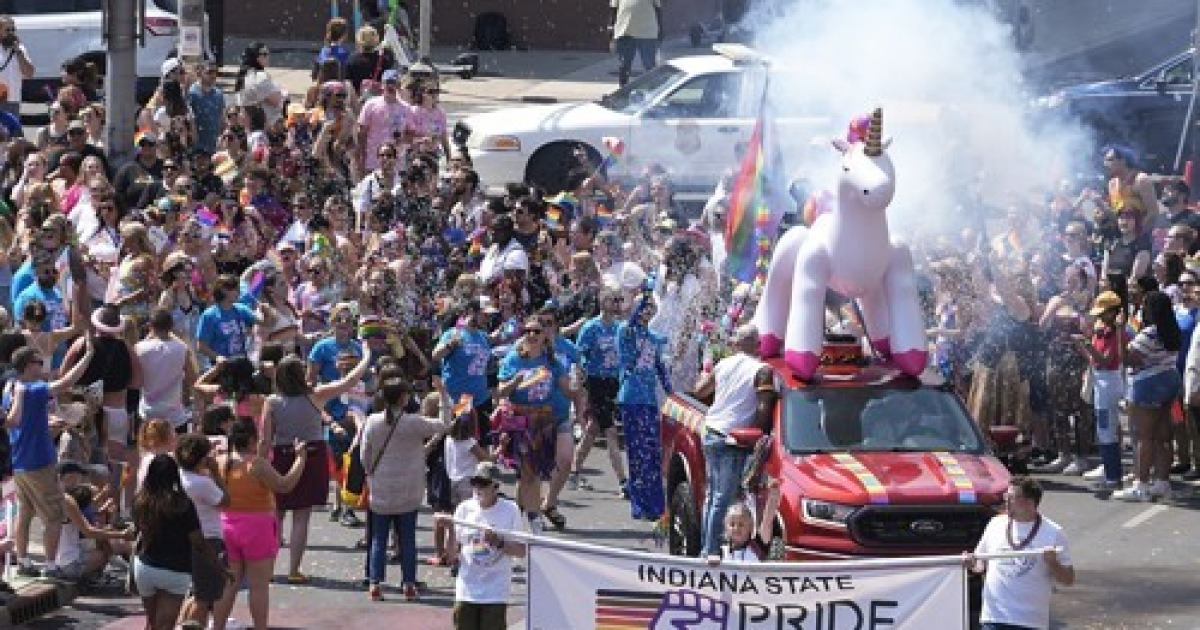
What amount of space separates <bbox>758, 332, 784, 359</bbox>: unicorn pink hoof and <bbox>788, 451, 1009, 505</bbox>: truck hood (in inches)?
55.4

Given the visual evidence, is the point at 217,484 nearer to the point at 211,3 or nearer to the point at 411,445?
the point at 411,445

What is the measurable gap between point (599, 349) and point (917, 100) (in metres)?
7.40

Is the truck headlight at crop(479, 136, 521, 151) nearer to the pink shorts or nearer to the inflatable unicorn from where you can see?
the inflatable unicorn

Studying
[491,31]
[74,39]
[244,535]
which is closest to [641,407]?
[244,535]

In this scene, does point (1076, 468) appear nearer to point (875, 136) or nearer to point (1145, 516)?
point (1145, 516)

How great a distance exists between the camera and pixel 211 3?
33469mm

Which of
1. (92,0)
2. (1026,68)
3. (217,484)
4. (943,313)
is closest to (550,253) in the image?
(943,313)

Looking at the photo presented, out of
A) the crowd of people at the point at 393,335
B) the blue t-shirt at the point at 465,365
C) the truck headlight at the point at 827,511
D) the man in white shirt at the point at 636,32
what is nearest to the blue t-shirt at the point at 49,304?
the crowd of people at the point at 393,335

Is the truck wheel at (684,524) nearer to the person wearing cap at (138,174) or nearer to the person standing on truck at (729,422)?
the person standing on truck at (729,422)

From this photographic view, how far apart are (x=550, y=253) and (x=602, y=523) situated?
163 inches

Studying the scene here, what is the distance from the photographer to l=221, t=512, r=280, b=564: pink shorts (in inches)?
578

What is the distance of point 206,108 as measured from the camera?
2544 centimetres

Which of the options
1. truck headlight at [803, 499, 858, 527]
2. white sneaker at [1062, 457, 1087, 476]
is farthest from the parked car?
truck headlight at [803, 499, 858, 527]

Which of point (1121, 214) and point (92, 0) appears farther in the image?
point (92, 0)
